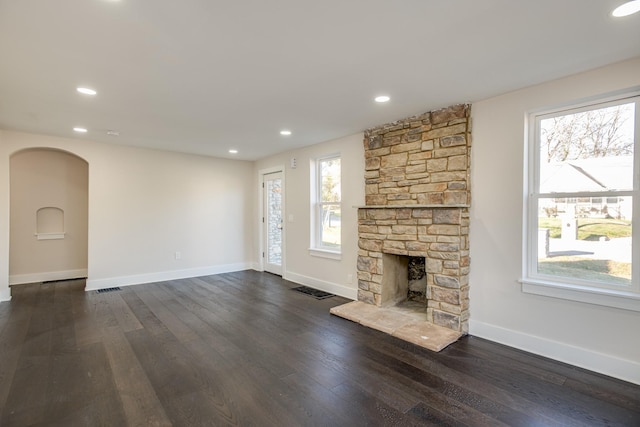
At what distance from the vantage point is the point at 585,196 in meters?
2.67

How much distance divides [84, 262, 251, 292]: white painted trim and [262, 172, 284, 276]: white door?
682 millimetres

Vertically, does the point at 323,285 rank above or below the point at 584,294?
below

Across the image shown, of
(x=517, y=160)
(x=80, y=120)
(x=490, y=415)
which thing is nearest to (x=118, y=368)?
(x=490, y=415)

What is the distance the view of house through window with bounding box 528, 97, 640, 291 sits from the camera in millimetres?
2471

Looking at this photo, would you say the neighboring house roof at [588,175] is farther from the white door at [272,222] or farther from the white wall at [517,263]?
the white door at [272,222]

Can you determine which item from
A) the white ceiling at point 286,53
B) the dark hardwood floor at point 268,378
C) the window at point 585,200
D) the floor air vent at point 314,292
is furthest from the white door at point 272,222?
the window at point 585,200

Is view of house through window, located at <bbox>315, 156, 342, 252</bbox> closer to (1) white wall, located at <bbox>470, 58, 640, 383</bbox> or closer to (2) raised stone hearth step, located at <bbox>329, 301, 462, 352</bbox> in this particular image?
(2) raised stone hearth step, located at <bbox>329, 301, 462, 352</bbox>

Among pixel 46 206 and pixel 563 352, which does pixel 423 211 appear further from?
A: pixel 46 206

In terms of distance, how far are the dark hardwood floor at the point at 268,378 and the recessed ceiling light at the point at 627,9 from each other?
243 centimetres

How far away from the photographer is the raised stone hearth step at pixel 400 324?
300 centimetres

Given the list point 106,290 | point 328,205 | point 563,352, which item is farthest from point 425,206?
point 106,290

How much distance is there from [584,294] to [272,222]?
4.99 meters

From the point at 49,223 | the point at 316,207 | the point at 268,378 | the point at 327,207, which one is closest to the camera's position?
the point at 268,378

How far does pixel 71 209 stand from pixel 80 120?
273 centimetres
